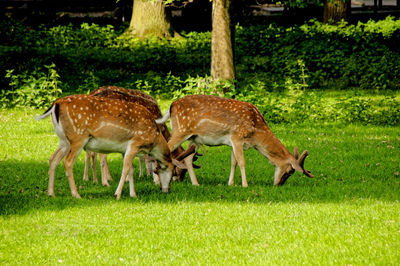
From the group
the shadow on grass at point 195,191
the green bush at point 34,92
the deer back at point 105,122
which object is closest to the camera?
the shadow on grass at point 195,191

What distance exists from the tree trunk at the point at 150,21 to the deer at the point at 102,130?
16.4 meters

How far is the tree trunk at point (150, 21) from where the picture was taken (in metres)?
25.9

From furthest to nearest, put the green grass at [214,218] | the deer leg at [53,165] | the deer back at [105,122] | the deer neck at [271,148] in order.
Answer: the deer neck at [271,148] < the deer leg at [53,165] < the deer back at [105,122] < the green grass at [214,218]

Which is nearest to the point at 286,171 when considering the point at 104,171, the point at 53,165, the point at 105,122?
the point at 104,171

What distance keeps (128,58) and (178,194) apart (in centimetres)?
1422

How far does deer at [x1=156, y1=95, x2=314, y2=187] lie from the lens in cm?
1073

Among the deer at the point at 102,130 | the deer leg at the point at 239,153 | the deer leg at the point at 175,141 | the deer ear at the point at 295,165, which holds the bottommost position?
the deer ear at the point at 295,165

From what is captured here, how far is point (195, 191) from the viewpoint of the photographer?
1000 cm

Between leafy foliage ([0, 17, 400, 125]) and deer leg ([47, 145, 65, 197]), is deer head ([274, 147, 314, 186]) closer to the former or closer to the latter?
deer leg ([47, 145, 65, 197])

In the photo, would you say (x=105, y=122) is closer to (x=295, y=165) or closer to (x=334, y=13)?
(x=295, y=165)

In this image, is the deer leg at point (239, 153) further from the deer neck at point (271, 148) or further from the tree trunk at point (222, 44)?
the tree trunk at point (222, 44)

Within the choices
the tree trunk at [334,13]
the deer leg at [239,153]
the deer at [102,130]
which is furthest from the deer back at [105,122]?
the tree trunk at [334,13]

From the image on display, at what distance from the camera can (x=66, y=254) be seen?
22.3 feet

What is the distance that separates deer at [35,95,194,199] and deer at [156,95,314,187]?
0.82 m
